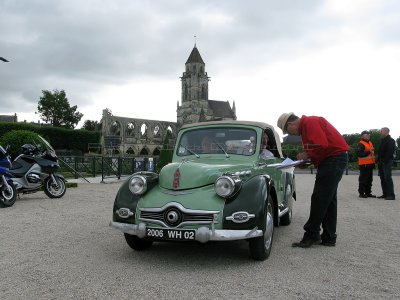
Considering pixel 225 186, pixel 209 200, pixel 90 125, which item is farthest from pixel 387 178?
pixel 90 125

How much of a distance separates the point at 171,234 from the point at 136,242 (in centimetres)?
87

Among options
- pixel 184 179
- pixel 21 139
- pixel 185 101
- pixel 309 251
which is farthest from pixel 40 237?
pixel 185 101

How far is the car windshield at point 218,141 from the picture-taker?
5.57 meters

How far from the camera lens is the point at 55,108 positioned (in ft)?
229

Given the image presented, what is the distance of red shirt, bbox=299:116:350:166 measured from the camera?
5148mm

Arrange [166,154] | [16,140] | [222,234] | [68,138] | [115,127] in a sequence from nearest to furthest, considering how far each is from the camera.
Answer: [222,234] → [166,154] → [16,140] → [68,138] → [115,127]

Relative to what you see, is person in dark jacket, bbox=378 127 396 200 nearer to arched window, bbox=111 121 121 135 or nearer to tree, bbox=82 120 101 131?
arched window, bbox=111 121 121 135

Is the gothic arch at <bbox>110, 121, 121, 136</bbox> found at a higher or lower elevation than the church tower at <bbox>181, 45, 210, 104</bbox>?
lower

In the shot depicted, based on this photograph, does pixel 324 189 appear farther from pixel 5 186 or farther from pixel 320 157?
pixel 5 186

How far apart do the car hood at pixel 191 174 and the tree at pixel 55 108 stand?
69.9m

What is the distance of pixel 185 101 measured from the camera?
110m

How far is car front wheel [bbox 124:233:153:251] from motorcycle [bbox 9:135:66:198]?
595 centimetres

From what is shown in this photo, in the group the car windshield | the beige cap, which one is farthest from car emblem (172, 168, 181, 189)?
the beige cap

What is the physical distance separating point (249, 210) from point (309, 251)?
4.59 feet
